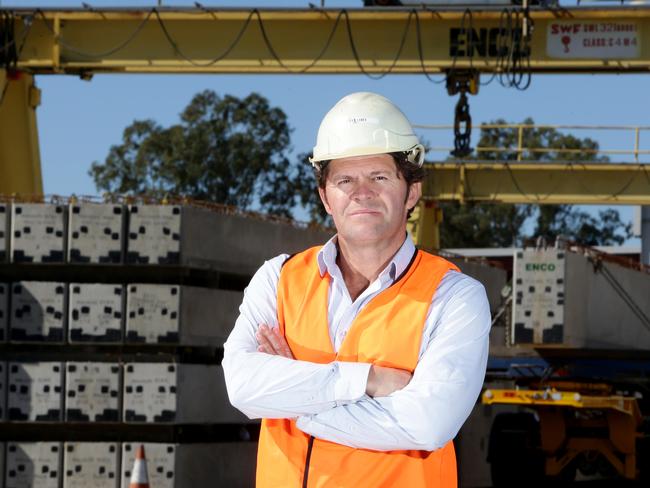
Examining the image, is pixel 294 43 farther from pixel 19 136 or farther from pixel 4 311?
pixel 4 311

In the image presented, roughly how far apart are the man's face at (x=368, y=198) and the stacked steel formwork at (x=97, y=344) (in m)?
9.03

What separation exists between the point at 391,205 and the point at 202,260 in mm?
9453

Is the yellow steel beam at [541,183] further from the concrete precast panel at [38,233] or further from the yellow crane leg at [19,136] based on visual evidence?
the concrete precast panel at [38,233]

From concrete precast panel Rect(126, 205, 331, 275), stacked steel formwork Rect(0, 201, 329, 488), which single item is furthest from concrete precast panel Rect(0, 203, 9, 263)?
concrete precast panel Rect(126, 205, 331, 275)

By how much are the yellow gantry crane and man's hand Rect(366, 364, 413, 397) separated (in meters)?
14.7

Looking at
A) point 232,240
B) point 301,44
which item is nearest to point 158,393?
point 232,240

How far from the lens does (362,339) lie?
146 inches

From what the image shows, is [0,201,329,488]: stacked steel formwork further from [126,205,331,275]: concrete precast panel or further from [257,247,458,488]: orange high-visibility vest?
[257,247,458,488]: orange high-visibility vest

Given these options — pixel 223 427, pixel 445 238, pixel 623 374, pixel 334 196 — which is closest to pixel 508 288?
pixel 623 374

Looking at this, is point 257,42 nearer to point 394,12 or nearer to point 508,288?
point 394,12

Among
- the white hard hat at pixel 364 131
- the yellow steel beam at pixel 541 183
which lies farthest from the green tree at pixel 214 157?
the white hard hat at pixel 364 131

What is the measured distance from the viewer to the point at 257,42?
61.3ft

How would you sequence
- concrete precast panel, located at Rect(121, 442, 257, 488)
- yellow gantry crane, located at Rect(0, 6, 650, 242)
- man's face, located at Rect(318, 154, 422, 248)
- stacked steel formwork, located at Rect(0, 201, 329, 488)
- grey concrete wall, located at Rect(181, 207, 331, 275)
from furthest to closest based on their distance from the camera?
1. yellow gantry crane, located at Rect(0, 6, 650, 242)
2. grey concrete wall, located at Rect(181, 207, 331, 275)
3. stacked steel formwork, located at Rect(0, 201, 329, 488)
4. concrete precast panel, located at Rect(121, 442, 257, 488)
5. man's face, located at Rect(318, 154, 422, 248)

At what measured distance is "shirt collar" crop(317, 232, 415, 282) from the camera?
381 centimetres
